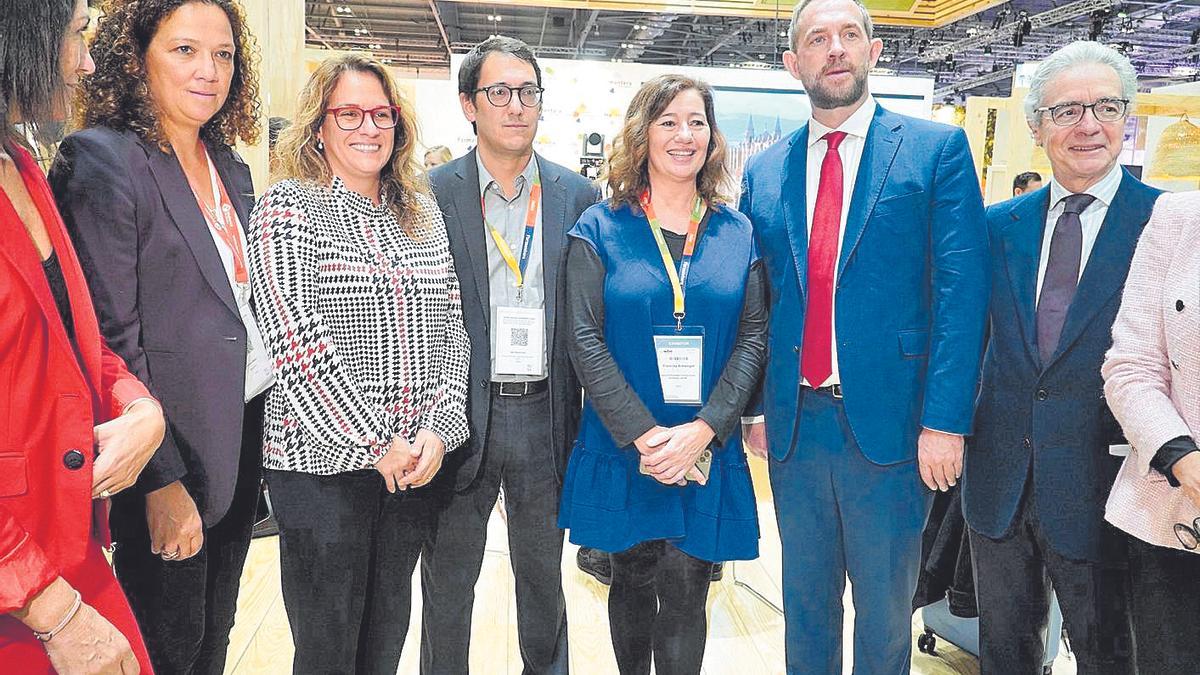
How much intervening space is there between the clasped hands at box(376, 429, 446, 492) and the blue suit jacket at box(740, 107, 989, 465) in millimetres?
914

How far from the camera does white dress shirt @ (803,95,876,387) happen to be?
2.12 m

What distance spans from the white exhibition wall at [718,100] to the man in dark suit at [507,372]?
11.0 feet

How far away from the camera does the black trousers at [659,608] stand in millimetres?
2164

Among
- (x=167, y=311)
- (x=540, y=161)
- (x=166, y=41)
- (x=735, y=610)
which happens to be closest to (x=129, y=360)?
(x=167, y=311)

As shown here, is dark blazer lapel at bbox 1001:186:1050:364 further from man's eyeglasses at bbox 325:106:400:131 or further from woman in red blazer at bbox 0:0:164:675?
woman in red blazer at bbox 0:0:164:675

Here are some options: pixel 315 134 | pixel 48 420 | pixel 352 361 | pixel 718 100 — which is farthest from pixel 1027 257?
pixel 718 100

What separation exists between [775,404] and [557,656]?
38.9 inches

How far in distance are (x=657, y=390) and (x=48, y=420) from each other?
52.3 inches

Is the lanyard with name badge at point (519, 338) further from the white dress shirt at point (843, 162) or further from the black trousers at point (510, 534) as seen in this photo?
the white dress shirt at point (843, 162)

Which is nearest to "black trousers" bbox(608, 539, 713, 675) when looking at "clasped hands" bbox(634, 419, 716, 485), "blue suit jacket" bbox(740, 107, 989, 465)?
"clasped hands" bbox(634, 419, 716, 485)

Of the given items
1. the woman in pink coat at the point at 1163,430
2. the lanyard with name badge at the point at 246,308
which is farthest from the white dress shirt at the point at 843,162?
the lanyard with name badge at the point at 246,308

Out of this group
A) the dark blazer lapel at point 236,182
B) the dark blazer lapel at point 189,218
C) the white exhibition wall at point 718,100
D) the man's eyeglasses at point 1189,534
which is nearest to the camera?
the man's eyeglasses at point 1189,534

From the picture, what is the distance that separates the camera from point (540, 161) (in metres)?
2.45

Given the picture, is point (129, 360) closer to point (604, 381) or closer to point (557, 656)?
point (604, 381)
